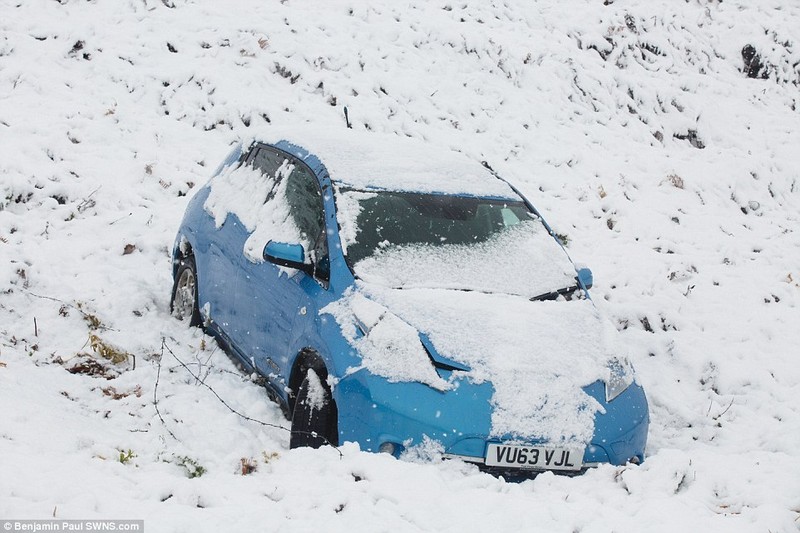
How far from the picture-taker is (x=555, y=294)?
4.91m

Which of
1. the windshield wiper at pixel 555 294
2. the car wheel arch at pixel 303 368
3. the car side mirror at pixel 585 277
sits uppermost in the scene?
the windshield wiper at pixel 555 294

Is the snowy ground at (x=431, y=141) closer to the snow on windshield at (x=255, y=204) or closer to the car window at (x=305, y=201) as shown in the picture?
the snow on windshield at (x=255, y=204)

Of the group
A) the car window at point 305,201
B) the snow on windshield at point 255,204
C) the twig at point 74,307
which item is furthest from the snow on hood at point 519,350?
the twig at point 74,307

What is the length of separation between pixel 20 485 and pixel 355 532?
1.44m

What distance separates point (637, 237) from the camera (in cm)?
948

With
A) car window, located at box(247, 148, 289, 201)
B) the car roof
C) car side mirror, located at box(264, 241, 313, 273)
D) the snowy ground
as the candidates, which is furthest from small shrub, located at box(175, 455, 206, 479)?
car window, located at box(247, 148, 289, 201)

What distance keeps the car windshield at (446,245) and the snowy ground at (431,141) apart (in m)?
1.27

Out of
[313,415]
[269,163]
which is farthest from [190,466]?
[269,163]

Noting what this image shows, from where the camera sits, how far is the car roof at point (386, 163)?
5211mm

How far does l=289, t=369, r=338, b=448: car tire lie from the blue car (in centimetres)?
1

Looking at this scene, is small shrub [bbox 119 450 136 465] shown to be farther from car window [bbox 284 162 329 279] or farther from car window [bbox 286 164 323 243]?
car window [bbox 286 164 323 243]

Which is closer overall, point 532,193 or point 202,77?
point 532,193

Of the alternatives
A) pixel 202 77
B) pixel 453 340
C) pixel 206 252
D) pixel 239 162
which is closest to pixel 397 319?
pixel 453 340

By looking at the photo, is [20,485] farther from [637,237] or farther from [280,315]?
[637,237]
